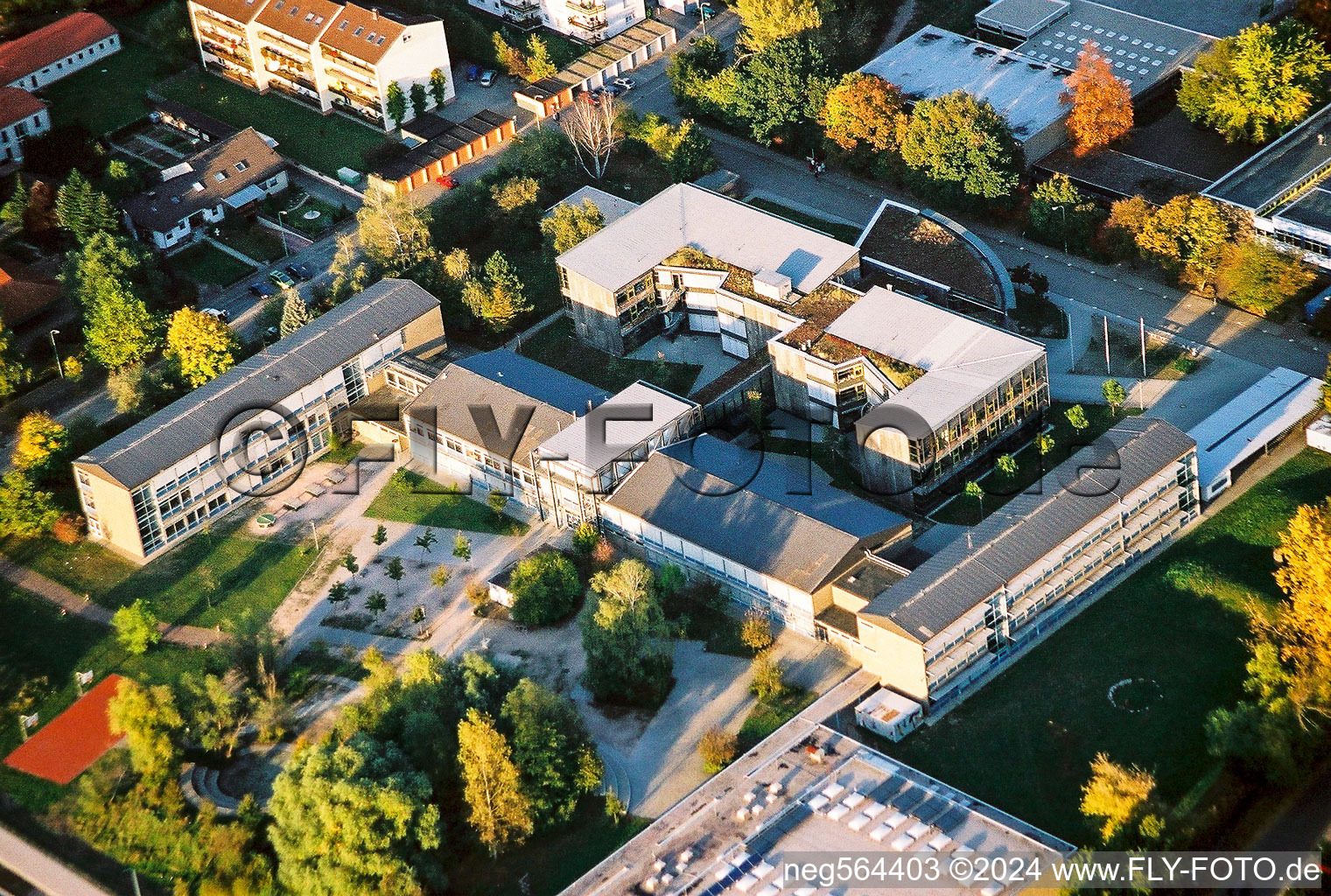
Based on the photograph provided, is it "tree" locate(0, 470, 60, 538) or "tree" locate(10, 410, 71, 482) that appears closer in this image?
"tree" locate(0, 470, 60, 538)

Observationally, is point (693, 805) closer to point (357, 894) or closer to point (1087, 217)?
point (357, 894)

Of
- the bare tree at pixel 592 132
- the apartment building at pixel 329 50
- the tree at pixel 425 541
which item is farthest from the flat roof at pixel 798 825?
the apartment building at pixel 329 50

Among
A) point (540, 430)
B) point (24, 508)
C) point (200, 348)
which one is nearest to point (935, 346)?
point (540, 430)

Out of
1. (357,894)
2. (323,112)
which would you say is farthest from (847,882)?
(323,112)

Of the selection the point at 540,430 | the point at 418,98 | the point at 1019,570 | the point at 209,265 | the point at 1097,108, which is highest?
the point at 1097,108

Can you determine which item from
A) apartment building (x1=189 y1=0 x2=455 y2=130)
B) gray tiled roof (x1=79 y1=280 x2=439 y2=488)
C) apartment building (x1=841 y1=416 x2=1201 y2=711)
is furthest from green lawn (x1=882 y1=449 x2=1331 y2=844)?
apartment building (x1=189 y1=0 x2=455 y2=130)

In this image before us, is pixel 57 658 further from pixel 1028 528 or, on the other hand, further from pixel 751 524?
pixel 1028 528

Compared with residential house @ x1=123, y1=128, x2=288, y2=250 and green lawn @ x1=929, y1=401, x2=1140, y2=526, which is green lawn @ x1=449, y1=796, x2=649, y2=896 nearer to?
green lawn @ x1=929, y1=401, x2=1140, y2=526
